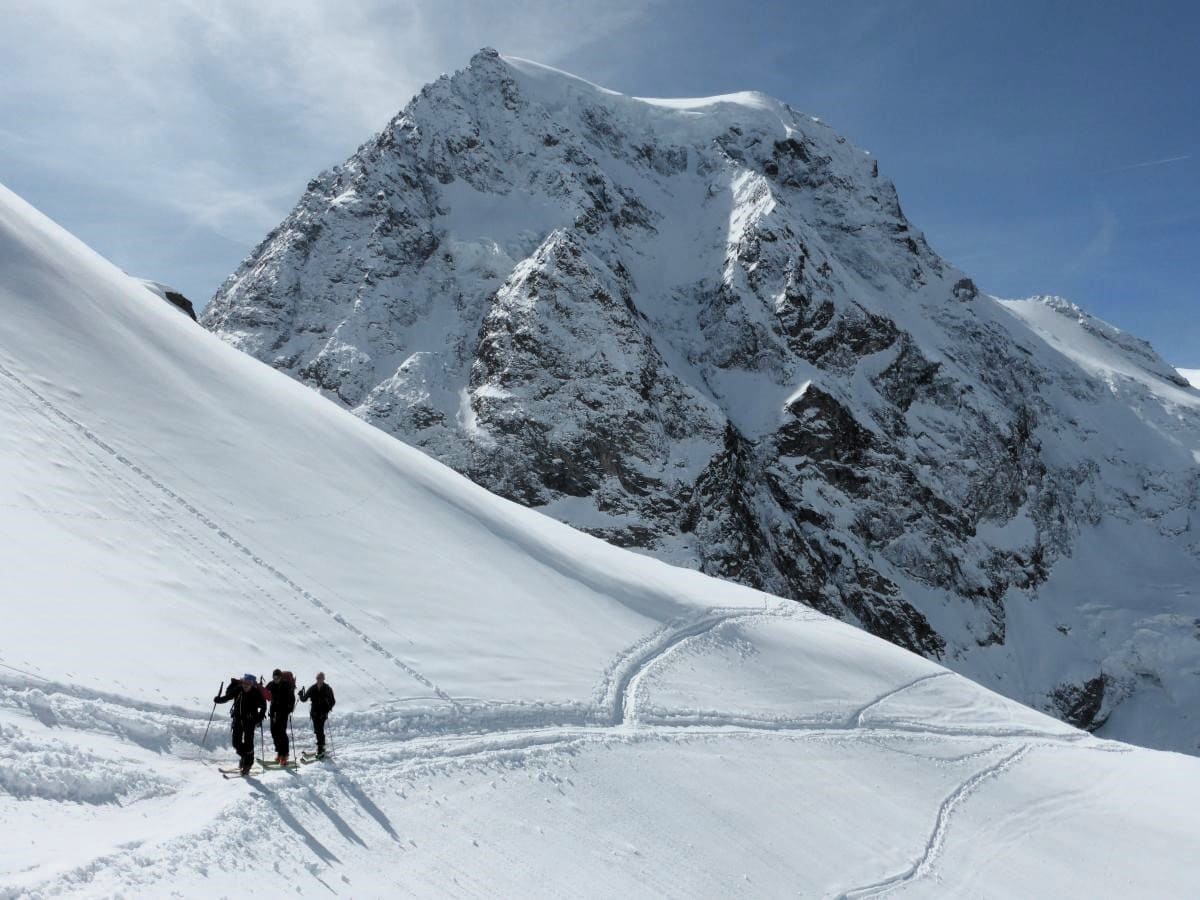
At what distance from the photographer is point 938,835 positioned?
2092 centimetres

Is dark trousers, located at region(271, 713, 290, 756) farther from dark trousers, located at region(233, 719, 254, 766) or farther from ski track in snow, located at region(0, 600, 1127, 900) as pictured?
dark trousers, located at region(233, 719, 254, 766)

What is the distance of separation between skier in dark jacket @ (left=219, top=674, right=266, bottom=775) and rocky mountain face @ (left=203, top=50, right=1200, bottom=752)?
71177 millimetres

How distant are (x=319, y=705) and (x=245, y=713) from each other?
1263 mm

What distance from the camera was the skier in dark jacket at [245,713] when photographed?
459 inches

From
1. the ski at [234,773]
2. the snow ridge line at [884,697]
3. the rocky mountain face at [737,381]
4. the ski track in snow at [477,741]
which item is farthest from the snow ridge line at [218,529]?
the rocky mountain face at [737,381]

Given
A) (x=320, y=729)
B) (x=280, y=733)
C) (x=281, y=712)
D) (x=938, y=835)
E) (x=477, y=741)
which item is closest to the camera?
(x=280, y=733)

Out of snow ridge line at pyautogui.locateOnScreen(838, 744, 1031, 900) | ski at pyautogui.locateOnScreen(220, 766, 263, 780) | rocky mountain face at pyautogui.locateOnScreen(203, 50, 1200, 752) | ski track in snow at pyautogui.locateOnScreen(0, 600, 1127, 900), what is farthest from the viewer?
rocky mountain face at pyautogui.locateOnScreen(203, 50, 1200, 752)

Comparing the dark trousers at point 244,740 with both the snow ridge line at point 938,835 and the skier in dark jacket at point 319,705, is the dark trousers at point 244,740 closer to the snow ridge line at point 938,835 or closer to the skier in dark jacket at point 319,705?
the skier in dark jacket at point 319,705

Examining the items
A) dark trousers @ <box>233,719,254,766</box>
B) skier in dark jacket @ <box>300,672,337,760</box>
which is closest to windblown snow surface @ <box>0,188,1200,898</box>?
dark trousers @ <box>233,719,254,766</box>

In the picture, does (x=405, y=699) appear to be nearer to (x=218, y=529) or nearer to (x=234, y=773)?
(x=234, y=773)

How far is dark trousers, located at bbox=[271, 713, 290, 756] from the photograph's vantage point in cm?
1234

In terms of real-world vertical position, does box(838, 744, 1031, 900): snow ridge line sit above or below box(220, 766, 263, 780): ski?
above

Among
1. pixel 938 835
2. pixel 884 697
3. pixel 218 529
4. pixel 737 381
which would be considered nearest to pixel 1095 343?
pixel 737 381

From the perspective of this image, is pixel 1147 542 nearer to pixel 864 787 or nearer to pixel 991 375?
pixel 991 375
